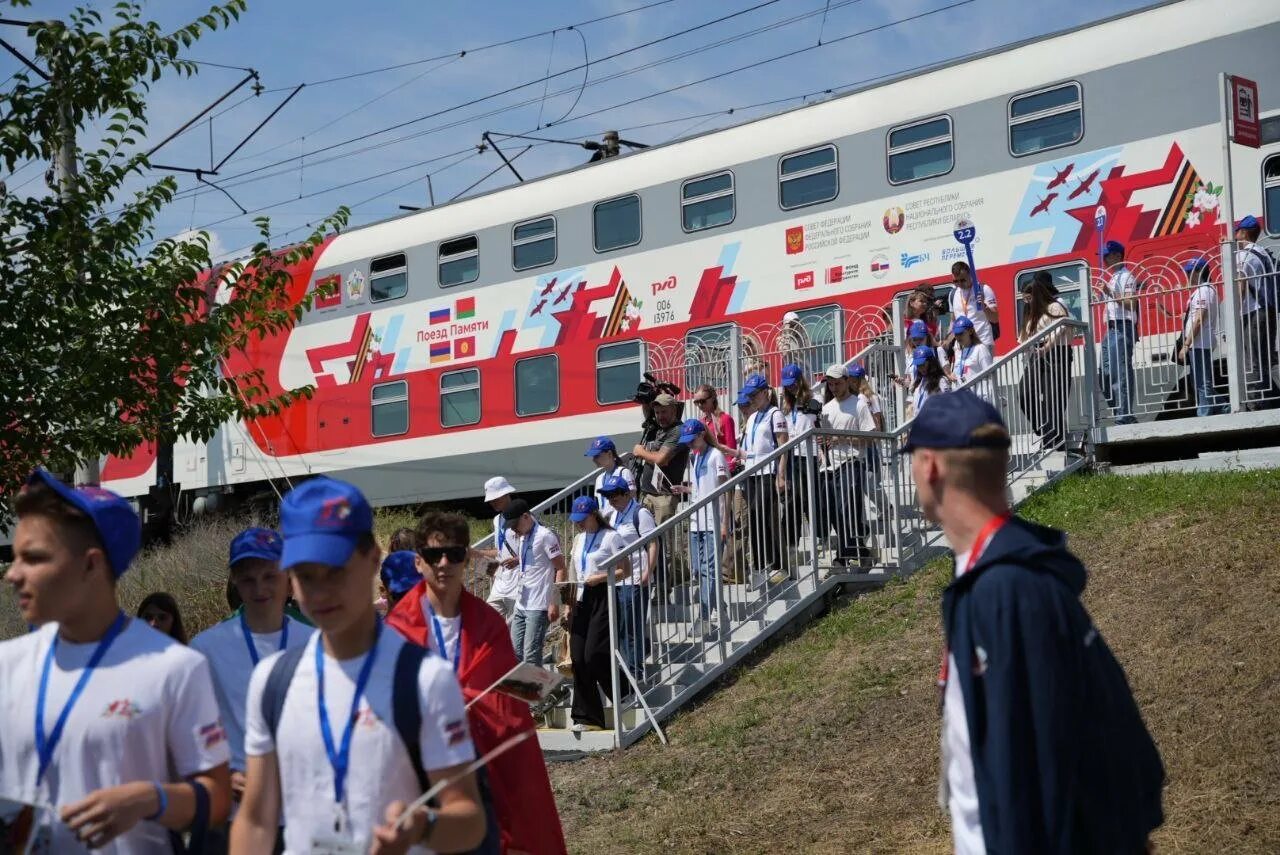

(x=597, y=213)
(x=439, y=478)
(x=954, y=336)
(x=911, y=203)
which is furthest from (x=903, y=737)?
(x=439, y=478)

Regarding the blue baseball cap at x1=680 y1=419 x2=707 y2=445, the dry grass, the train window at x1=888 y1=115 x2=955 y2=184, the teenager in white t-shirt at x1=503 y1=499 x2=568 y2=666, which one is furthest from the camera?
the dry grass

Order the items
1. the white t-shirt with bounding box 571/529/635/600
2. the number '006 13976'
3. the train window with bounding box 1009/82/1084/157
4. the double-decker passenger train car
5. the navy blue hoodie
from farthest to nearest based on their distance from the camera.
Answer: the number '006 13976' → the train window with bounding box 1009/82/1084/157 → the double-decker passenger train car → the white t-shirt with bounding box 571/529/635/600 → the navy blue hoodie

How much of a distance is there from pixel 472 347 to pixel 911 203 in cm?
719

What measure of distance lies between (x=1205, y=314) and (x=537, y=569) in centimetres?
632

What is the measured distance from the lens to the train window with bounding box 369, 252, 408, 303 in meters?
22.5

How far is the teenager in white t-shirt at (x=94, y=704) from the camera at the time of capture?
11.6ft

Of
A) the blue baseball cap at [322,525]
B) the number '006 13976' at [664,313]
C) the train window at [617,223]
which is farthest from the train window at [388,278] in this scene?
the blue baseball cap at [322,525]

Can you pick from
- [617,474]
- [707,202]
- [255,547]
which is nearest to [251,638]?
[255,547]

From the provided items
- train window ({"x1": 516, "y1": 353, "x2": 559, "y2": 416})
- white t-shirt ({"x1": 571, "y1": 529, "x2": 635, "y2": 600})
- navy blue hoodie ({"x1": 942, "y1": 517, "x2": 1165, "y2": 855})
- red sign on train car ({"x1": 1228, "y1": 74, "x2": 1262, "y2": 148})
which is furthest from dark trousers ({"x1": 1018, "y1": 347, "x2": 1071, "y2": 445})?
navy blue hoodie ({"x1": 942, "y1": 517, "x2": 1165, "y2": 855})

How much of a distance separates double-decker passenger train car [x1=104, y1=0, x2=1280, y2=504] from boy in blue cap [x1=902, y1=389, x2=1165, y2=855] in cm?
1023

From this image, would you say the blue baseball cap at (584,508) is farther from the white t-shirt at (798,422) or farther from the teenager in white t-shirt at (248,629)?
the teenager in white t-shirt at (248,629)

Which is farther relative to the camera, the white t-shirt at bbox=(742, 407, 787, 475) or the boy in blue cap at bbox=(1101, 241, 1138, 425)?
the boy in blue cap at bbox=(1101, 241, 1138, 425)

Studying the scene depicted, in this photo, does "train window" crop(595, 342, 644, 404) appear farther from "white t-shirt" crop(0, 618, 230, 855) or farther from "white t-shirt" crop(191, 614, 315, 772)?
"white t-shirt" crop(0, 618, 230, 855)

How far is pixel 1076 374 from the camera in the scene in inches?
569
